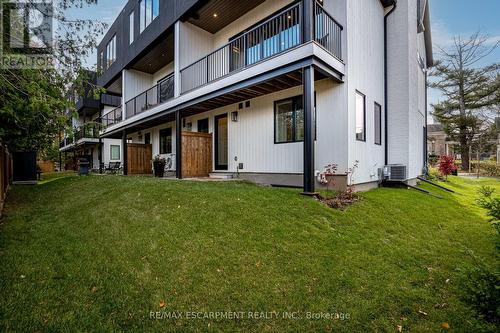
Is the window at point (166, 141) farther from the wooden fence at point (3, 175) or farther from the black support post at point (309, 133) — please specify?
the black support post at point (309, 133)

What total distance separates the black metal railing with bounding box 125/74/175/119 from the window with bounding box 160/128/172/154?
5.36 ft

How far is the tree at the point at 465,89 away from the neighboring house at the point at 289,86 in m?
15.5

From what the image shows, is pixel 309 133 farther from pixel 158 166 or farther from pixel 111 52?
pixel 111 52

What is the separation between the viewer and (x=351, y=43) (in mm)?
7691

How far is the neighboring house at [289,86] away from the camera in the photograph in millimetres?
7184

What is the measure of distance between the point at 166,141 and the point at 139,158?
88.5 inches

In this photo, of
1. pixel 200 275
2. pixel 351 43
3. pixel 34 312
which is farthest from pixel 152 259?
pixel 351 43

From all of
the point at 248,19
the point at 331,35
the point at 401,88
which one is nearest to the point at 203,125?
the point at 248,19

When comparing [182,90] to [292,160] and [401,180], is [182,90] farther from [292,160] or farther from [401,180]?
[401,180]

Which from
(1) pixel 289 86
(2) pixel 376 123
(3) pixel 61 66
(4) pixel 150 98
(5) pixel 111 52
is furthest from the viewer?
(5) pixel 111 52

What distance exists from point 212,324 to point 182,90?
9863 millimetres

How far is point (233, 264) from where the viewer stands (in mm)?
3414

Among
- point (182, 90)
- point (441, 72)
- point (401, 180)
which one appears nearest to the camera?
point (401, 180)

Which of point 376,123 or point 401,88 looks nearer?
point 376,123
